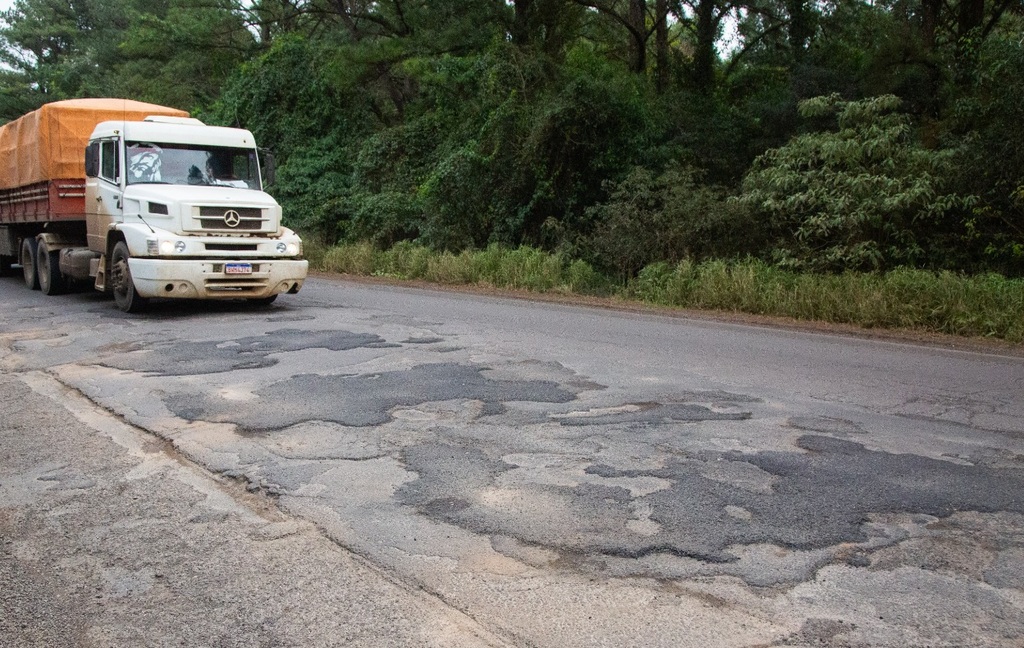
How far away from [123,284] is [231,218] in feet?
5.88

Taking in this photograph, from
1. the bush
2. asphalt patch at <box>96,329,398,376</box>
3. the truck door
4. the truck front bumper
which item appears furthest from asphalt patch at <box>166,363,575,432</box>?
the bush

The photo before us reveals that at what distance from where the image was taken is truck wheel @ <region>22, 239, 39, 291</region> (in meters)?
15.6

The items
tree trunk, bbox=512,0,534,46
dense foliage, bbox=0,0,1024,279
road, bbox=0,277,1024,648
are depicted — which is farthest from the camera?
tree trunk, bbox=512,0,534,46

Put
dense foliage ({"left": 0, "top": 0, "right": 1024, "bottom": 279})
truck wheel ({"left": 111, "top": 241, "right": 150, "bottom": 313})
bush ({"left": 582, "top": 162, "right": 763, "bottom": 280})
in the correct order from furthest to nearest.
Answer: bush ({"left": 582, "top": 162, "right": 763, "bottom": 280})
dense foliage ({"left": 0, "top": 0, "right": 1024, "bottom": 279})
truck wheel ({"left": 111, "top": 241, "right": 150, "bottom": 313})

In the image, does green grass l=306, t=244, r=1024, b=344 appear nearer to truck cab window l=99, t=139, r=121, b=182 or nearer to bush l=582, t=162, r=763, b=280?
bush l=582, t=162, r=763, b=280

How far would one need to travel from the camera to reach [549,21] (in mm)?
24609

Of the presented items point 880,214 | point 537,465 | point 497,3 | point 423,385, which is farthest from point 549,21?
point 537,465

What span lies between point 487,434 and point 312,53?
91.6 feet

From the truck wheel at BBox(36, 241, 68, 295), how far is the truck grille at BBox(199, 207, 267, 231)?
4132mm

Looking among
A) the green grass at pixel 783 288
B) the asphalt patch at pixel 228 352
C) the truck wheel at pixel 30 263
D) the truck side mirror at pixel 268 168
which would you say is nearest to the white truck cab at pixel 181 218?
the truck side mirror at pixel 268 168

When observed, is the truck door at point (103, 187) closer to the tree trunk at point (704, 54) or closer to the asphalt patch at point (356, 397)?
the asphalt patch at point (356, 397)

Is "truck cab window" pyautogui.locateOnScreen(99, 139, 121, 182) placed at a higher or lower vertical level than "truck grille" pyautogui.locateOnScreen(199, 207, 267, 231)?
higher

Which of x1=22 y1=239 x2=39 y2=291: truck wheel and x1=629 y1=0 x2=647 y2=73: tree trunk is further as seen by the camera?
x1=629 y1=0 x2=647 y2=73: tree trunk

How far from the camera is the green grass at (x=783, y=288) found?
12.4m
